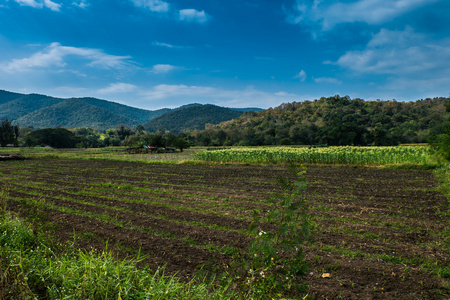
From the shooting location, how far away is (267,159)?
2669 cm

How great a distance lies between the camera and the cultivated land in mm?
4461

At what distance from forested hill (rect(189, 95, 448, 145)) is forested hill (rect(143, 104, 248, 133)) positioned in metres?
47.9

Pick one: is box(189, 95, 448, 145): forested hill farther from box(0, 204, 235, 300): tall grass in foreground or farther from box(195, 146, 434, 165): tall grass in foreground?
box(0, 204, 235, 300): tall grass in foreground

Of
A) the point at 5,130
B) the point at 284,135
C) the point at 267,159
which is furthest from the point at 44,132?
the point at 267,159

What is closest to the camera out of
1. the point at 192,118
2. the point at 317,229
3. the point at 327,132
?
the point at 317,229

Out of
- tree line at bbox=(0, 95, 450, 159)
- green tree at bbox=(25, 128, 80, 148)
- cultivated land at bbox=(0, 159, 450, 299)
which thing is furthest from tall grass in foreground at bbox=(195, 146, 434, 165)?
green tree at bbox=(25, 128, 80, 148)

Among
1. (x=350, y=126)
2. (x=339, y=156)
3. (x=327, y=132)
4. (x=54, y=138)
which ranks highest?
(x=350, y=126)

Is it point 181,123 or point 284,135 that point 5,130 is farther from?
point 181,123

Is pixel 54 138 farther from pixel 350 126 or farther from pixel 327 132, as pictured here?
pixel 350 126

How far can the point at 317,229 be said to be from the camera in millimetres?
6699

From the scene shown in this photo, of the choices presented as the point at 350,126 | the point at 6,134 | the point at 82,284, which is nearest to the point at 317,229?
the point at 82,284

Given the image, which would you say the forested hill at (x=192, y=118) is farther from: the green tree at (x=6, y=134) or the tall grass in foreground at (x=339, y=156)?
the tall grass in foreground at (x=339, y=156)

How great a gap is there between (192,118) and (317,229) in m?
164

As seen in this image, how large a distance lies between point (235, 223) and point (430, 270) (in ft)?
13.8
